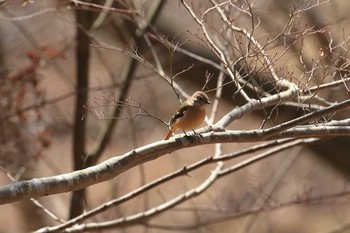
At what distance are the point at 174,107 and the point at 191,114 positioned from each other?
4.64 metres

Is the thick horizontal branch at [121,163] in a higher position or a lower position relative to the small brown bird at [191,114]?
lower

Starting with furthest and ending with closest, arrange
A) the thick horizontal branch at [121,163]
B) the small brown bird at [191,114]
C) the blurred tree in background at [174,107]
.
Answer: the small brown bird at [191,114], the blurred tree in background at [174,107], the thick horizontal branch at [121,163]

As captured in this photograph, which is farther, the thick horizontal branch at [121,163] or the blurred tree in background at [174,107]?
the blurred tree in background at [174,107]

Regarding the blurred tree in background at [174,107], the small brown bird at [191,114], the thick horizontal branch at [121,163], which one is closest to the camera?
the thick horizontal branch at [121,163]

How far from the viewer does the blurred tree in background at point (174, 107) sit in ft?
10.7

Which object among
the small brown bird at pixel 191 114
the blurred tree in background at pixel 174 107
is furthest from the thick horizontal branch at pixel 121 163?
the small brown bird at pixel 191 114

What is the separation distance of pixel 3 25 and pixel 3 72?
99.3 inches

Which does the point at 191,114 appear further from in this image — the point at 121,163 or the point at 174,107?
the point at 174,107

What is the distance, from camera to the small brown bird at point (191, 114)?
3.57 metres

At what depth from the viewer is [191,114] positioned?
361 cm

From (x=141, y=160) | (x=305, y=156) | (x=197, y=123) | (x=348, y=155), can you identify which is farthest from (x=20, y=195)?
(x=305, y=156)

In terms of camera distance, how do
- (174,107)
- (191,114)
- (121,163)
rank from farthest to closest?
1. (174,107)
2. (191,114)
3. (121,163)

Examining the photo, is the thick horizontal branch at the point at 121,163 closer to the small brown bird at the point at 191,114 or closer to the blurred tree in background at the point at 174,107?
the blurred tree in background at the point at 174,107

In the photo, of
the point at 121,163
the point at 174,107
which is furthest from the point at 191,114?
the point at 174,107
